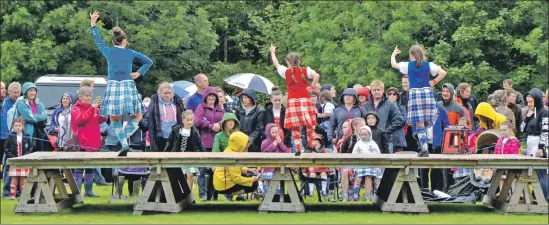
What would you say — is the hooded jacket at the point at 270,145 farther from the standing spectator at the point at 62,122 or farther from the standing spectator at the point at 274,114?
the standing spectator at the point at 62,122

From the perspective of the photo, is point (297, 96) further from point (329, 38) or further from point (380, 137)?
point (329, 38)

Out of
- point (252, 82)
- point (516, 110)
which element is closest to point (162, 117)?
point (516, 110)

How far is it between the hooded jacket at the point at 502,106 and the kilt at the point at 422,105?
11.9 ft

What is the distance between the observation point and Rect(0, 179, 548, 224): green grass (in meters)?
14.2

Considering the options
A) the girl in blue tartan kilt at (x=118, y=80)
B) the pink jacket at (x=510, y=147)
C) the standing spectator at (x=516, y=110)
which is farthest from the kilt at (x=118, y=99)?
the standing spectator at (x=516, y=110)

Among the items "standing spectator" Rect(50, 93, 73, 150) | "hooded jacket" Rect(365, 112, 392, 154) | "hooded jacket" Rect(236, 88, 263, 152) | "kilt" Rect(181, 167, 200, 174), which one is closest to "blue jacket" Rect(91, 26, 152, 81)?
"kilt" Rect(181, 167, 200, 174)

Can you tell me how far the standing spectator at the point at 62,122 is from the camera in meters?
18.9

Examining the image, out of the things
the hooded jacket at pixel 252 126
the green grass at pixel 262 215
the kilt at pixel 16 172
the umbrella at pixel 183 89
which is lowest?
the green grass at pixel 262 215

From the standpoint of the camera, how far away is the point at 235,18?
49.3 m

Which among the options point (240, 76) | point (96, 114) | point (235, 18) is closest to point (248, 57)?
point (235, 18)

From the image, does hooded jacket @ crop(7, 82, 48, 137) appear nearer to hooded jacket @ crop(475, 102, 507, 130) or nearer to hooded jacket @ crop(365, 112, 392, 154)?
hooded jacket @ crop(365, 112, 392, 154)

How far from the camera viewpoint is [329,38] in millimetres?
41312

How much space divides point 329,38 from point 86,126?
79.6 ft

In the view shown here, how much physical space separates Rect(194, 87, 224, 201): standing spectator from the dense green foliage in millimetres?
20200
